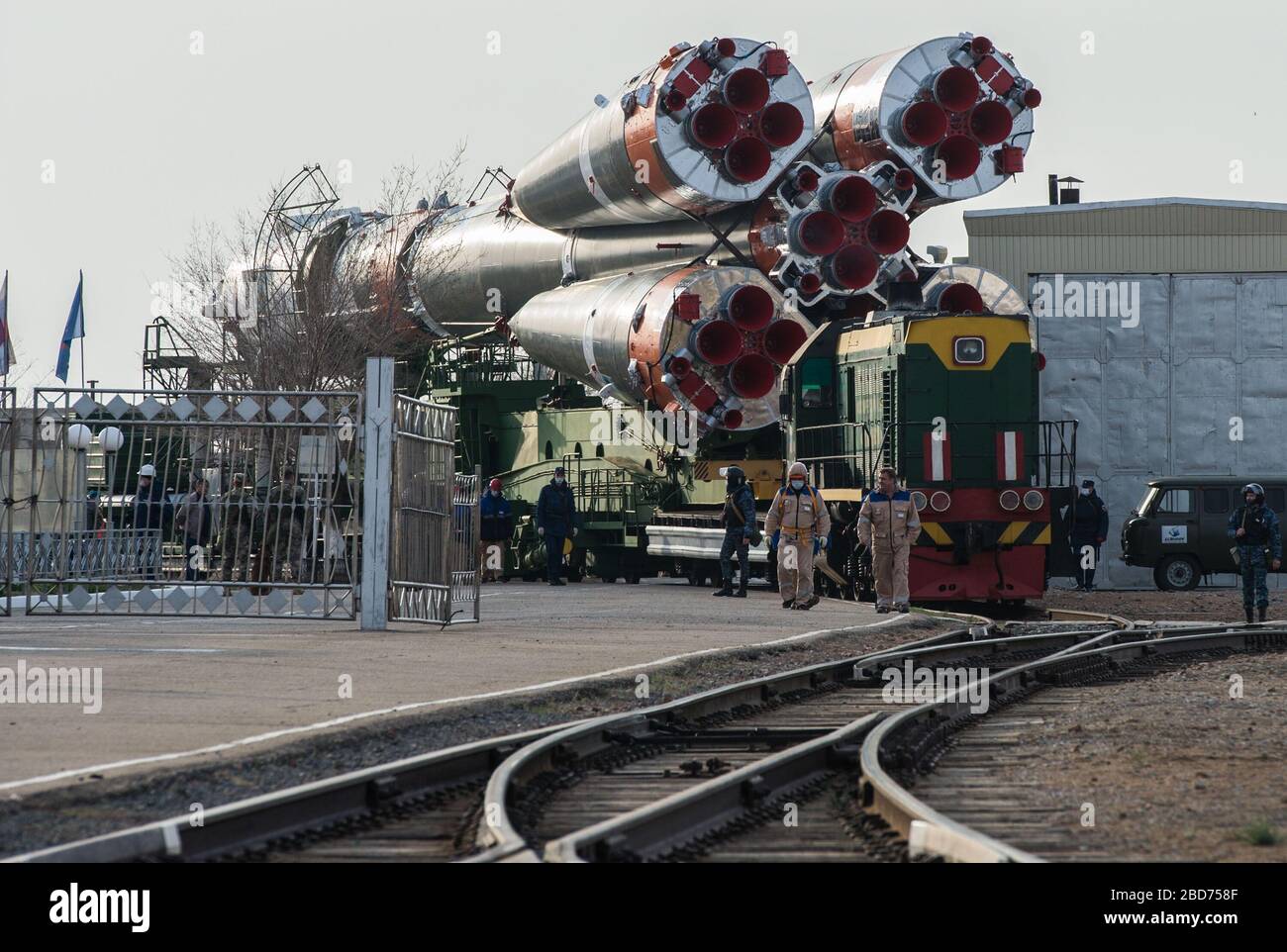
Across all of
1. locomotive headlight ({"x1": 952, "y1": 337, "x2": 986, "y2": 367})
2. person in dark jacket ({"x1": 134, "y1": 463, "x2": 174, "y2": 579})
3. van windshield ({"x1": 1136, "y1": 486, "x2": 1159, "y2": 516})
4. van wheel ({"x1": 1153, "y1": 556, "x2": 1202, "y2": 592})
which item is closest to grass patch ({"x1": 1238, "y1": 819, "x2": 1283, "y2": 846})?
person in dark jacket ({"x1": 134, "y1": 463, "x2": 174, "y2": 579})

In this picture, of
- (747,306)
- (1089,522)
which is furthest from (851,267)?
(1089,522)

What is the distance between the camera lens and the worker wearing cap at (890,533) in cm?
2083

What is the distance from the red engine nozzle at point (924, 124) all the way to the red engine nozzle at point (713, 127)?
7.99 feet

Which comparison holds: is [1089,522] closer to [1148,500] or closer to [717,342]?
[1148,500]

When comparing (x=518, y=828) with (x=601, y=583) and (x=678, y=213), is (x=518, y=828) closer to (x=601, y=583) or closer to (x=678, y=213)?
(x=678, y=213)

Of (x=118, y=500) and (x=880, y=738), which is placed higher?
(x=118, y=500)

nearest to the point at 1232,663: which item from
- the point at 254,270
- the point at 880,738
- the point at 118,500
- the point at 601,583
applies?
the point at 880,738

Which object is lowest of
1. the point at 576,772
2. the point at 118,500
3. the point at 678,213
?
the point at 576,772

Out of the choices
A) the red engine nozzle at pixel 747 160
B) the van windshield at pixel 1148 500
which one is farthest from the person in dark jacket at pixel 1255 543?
the van windshield at pixel 1148 500

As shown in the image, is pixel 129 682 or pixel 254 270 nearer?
pixel 129 682

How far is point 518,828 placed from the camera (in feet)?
24.7

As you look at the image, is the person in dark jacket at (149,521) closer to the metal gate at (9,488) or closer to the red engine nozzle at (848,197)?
the metal gate at (9,488)

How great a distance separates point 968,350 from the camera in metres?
23.2
